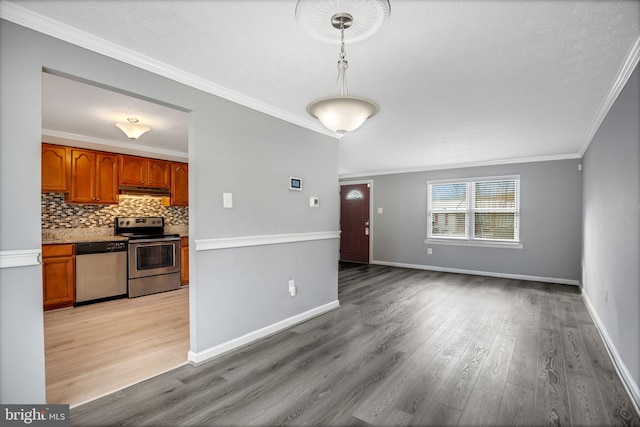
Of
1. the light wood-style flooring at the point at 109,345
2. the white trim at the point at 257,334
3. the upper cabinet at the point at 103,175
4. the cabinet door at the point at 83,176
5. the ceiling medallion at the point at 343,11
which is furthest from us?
the cabinet door at the point at 83,176

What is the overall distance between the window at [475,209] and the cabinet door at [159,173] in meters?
5.25

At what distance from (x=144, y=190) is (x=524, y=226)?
6761mm

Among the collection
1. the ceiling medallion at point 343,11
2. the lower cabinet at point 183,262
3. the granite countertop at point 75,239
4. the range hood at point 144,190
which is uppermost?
the ceiling medallion at point 343,11

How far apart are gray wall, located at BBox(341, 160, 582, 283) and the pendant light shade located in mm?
5268

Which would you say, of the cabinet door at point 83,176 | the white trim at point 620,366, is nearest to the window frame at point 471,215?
the white trim at point 620,366

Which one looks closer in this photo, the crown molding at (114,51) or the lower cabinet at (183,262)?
the crown molding at (114,51)

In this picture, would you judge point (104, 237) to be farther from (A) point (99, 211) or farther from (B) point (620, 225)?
(B) point (620, 225)

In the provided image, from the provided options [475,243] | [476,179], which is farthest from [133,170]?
[475,243]

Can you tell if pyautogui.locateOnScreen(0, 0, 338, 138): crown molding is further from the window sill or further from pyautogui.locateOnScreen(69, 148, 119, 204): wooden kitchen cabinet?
the window sill

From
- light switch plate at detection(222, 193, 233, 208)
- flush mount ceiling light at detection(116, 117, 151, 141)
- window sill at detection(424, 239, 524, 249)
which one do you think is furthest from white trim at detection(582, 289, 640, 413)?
flush mount ceiling light at detection(116, 117, 151, 141)

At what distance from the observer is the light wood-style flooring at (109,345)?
2.30 metres

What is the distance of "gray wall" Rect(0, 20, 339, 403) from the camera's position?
5.65 ft

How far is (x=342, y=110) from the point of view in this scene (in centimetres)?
180

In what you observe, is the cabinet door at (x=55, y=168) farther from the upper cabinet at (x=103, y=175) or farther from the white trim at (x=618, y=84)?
the white trim at (x=618, y=84)
